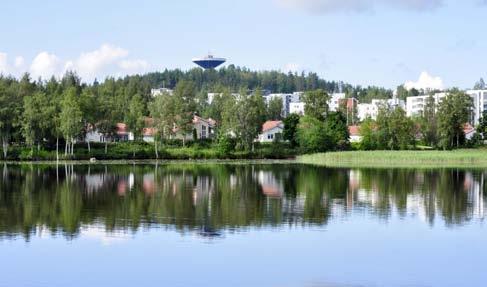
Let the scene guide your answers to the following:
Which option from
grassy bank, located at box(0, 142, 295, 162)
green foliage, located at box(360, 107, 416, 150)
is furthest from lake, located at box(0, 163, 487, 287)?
green foliage, located at box(360, 107, 416, 150)

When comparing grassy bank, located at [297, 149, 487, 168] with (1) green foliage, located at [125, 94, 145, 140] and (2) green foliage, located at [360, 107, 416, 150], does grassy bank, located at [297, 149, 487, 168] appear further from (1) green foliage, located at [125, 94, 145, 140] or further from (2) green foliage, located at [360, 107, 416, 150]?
(1) green foliage, located at [125, 94, 145, 140]

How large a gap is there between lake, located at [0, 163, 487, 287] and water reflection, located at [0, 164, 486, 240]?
0.21 ft

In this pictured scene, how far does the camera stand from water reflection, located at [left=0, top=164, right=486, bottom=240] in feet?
97.9

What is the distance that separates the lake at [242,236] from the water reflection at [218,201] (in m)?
0.06

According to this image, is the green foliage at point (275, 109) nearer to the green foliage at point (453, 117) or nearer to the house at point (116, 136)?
the house at point (116, 136)

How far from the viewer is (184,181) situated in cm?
5388

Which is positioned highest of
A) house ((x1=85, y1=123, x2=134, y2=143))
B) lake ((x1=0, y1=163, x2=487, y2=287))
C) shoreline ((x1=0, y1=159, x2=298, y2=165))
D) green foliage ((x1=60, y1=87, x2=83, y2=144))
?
green foliage ((x1=60, y1=87, x2=83, y2=144))

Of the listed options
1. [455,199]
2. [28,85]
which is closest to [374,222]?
[455,199]

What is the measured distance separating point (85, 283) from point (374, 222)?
14376 mm

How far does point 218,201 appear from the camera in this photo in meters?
38.3


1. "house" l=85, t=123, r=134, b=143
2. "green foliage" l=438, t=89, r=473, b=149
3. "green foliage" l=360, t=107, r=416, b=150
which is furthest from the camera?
"house" l=85, t=123, r=134, b=143

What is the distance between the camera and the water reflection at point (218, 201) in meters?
29.8

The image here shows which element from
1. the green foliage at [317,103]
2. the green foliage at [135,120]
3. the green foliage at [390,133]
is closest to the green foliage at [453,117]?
the green foliage at [390,133]

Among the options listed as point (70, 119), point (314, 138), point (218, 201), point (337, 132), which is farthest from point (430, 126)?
point (218, 201)
